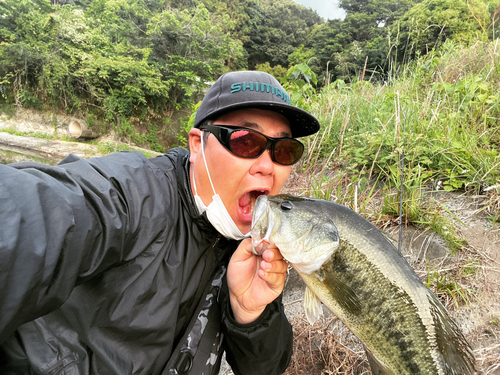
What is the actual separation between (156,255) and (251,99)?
42.6 inches

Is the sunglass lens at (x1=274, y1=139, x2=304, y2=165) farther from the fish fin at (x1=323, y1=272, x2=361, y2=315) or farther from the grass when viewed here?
the grass

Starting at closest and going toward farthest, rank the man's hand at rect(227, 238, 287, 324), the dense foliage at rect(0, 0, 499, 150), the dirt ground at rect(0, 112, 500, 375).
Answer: the man's hand at rect(227, 238, 287, 324) < the dirt ground at rect(0, 112, 500, 375) < the dense foliage at rect(0, 0, 499, 150)

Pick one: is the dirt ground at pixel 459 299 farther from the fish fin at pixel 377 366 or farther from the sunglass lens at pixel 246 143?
the sunglass lens at pixel 246 143

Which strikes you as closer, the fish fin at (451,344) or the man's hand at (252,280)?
the fish fin at (451,344)

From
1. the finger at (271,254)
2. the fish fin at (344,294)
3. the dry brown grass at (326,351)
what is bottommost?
the dry brown grass at (326,351)

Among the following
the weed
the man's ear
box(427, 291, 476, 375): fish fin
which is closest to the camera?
box(427, 291, 476, 375): fish fin

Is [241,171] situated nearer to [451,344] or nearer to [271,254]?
[271,254]

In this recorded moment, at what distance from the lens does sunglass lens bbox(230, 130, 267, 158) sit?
1591 mm

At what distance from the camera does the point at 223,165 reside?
163 centimetres

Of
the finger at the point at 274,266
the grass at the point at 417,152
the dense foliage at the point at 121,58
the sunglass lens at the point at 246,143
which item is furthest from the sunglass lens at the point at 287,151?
the dense foliage at the point at 121,58

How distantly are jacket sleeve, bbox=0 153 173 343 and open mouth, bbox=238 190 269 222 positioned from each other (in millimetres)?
629

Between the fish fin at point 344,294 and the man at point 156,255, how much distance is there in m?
0.27

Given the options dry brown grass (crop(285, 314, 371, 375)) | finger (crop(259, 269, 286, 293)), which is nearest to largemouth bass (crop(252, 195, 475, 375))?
finger (crop(259, 269, 286, 293))

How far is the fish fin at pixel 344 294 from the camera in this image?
1320 millimetres
